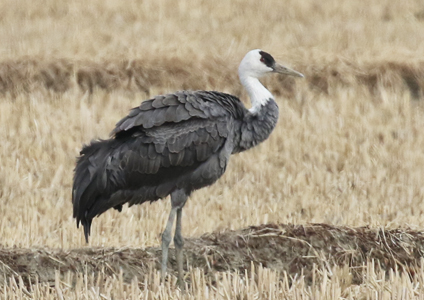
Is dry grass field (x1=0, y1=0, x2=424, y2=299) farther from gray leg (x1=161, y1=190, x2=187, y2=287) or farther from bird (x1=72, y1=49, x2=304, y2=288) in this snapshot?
bird (x1=72, y1=49, x2=304, y2=288)

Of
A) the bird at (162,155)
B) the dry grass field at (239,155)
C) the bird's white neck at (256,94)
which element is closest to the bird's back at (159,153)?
the bird at (162,155)

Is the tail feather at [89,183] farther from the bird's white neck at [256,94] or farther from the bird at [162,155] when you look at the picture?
the bird's white neck at [256,94]

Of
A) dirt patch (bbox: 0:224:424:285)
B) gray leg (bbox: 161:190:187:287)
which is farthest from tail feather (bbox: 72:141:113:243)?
gray leg (bbox: 161:190:187:287)

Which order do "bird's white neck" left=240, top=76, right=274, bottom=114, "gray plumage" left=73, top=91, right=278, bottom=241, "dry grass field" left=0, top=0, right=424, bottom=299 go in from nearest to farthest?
"gray plumage" left=73, top=91, right=278, bottom=241
"dry grass field" left=0, top=0, right=424, bottom=299
"bird's white neck" left=240, top=76, right=274, bottom=114

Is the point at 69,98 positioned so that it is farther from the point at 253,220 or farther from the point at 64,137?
the point at 253,220

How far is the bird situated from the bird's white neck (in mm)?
256

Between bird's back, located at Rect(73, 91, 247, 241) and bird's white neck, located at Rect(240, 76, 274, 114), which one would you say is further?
bird's white neck, located at Rect(240, 76, 274, 114)

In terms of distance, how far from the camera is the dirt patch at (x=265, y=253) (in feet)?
23.8

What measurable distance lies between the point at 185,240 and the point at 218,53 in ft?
17.2

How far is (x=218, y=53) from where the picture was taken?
12711mm

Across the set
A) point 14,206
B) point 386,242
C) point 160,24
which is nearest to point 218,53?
point 160,24

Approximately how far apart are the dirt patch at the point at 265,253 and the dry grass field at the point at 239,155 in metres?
0.02

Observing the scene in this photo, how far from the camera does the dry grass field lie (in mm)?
7168

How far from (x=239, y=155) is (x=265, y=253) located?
9.03 ft
